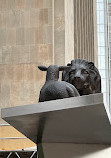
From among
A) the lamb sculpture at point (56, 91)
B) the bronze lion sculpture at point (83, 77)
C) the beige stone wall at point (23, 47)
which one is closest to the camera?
the lamb sculpture at point (56, 91)

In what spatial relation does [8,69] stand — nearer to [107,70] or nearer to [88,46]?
[88,46]

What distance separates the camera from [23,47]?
1502 cm

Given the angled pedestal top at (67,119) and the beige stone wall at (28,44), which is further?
the beige stone wall at (28,44)

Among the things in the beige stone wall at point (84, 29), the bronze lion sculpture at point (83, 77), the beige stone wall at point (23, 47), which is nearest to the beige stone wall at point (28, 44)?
the beige stone wall at point (23, 47)

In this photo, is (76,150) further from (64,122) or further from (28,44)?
(28,44)

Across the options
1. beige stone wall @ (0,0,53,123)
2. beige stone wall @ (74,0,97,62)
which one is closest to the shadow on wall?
beige stone wall @ (0,0,53,123)

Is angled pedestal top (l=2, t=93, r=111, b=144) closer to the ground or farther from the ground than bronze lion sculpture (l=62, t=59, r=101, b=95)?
closer to the ground

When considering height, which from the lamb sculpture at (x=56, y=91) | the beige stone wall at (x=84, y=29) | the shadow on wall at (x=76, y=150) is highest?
the beige stone wall at (x=84, y=29)

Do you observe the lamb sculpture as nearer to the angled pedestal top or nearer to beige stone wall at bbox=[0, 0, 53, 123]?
the angled pedestal top

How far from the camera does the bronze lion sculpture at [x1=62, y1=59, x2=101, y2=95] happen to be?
5824 millimetres

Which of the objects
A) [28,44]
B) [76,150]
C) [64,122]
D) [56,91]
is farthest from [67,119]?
[28,44]

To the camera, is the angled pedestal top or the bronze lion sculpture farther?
the bronze lion sculpture

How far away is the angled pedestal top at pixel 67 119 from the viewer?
3656 millimetres

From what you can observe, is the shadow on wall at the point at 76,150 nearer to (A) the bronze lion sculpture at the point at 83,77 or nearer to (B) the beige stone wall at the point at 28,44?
(A) the bronze lion sculpture at the point at 83,77
